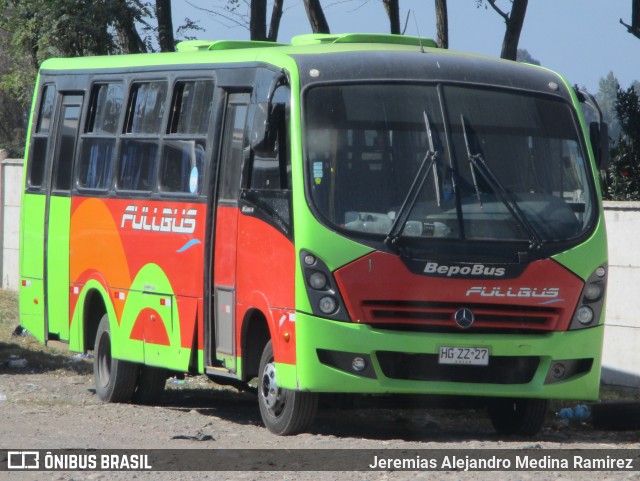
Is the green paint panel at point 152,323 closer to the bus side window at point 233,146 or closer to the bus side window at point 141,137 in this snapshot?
the bus side window at point 141,137

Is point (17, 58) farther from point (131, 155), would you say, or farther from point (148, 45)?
point (131, 155)

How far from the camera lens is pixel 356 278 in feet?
32.3

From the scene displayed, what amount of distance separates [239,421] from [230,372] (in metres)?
0.86

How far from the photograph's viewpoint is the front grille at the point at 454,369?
10031mm

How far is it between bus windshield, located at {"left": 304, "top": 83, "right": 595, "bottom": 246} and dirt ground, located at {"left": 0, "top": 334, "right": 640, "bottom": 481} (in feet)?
4.99

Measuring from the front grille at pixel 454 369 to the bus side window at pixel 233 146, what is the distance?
6.60ft

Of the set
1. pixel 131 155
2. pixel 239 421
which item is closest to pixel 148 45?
pixel 131 155

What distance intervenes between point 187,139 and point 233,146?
2.95ft

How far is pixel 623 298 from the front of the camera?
14.7 m

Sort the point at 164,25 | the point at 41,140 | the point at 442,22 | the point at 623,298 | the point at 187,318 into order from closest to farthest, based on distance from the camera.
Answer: the point at 187,318, the point at 623,298, the point at 41,140, the point at 164,25, the point at 442,22

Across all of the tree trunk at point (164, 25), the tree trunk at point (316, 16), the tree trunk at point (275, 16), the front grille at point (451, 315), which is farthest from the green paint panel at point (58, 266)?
the tree trunk at point (275, 16)

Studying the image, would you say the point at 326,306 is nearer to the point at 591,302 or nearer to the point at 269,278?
the point at 269,278

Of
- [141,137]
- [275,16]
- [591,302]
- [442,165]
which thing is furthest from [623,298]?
[275,16]

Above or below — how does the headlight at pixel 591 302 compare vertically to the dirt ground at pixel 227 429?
above
